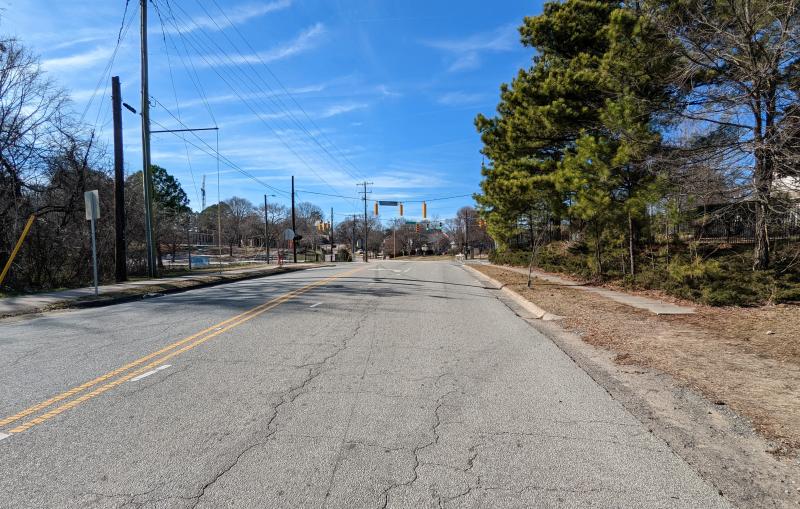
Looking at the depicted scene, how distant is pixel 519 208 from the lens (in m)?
23.1

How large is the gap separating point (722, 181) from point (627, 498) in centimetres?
1185

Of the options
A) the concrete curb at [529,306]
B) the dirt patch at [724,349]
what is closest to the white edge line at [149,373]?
the dirt patch at [724,349]

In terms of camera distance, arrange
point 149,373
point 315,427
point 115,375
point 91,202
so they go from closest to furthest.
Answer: point 315,427 < point 115,375 < point 149,373 < point 91,202

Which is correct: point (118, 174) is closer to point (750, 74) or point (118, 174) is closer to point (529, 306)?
point (529, 306)

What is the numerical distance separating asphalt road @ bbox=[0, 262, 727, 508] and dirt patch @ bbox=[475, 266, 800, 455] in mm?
1171

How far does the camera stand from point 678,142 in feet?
45.6

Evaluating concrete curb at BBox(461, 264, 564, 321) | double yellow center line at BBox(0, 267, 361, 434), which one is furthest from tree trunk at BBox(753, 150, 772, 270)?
double yellow center line at BBox(0, 267, 361, 434)

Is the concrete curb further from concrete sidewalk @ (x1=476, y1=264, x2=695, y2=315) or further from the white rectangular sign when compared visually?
the white rectangular sign

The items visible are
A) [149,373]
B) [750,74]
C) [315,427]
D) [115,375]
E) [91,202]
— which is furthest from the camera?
[91,202]

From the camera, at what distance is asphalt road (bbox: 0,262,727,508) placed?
3.31 metres

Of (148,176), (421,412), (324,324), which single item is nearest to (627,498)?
(421,412)

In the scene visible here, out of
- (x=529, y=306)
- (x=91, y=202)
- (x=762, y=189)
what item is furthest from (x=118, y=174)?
(x=762, y=189)

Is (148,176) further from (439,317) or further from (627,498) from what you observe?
(627,498)

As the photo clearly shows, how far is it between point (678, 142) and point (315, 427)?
13.6 meters
